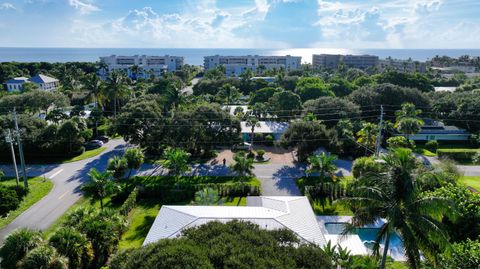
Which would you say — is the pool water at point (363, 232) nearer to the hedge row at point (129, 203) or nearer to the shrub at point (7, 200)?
the hedge row at point (129, 203)

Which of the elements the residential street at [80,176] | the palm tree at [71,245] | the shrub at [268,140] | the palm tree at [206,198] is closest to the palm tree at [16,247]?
the palm tree at [71,245]

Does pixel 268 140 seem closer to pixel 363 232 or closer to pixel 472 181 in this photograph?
pixel 363 232

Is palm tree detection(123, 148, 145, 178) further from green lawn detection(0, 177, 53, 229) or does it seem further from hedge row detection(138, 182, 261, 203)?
green lawn detection(0, 177, 53, 229)

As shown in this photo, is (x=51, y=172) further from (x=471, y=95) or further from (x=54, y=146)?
(x=471, y=95)

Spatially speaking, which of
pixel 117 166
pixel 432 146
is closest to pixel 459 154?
pixel 432 146

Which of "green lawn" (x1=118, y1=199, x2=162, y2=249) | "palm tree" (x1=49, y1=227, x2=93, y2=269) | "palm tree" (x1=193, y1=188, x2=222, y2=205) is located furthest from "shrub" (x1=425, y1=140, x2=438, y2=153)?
"palm tree" (x1=49, y1=227, x2=93, y2=269)
